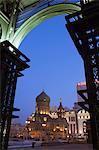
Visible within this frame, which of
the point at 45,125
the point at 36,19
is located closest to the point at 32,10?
the point at 36,19

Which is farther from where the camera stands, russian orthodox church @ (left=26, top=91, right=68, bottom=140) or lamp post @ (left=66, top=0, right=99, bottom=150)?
russian orthodox church @ (left=26, top=91, right=68, bottom=140)

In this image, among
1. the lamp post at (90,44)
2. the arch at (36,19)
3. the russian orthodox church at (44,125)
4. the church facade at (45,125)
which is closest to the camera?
the lamp post at (90,44)

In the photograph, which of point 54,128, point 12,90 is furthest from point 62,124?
point 12,90

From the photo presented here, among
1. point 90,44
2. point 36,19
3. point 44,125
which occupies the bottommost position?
point 44,125

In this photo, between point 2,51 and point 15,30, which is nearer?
point 2,51

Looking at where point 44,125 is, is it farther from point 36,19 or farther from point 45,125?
point 36,19

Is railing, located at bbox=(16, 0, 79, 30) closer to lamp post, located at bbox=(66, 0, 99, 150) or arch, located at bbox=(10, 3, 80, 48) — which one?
arch, located at bbox=(10, 3, 80, 48)

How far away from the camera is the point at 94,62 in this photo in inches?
421

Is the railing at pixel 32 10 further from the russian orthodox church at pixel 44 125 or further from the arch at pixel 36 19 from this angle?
the russian orthodox church at pixel 44 125

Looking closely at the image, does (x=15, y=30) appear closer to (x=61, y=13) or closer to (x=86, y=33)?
(x=61, y=13)

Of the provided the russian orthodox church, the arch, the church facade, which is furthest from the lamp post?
the russian orthodox church

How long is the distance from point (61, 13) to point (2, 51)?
5.98m

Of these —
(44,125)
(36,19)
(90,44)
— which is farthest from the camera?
(44,125)

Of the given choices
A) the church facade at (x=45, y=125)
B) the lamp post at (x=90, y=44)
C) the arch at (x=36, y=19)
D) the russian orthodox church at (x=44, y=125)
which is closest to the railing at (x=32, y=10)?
the arch at (x=36, y=19)
